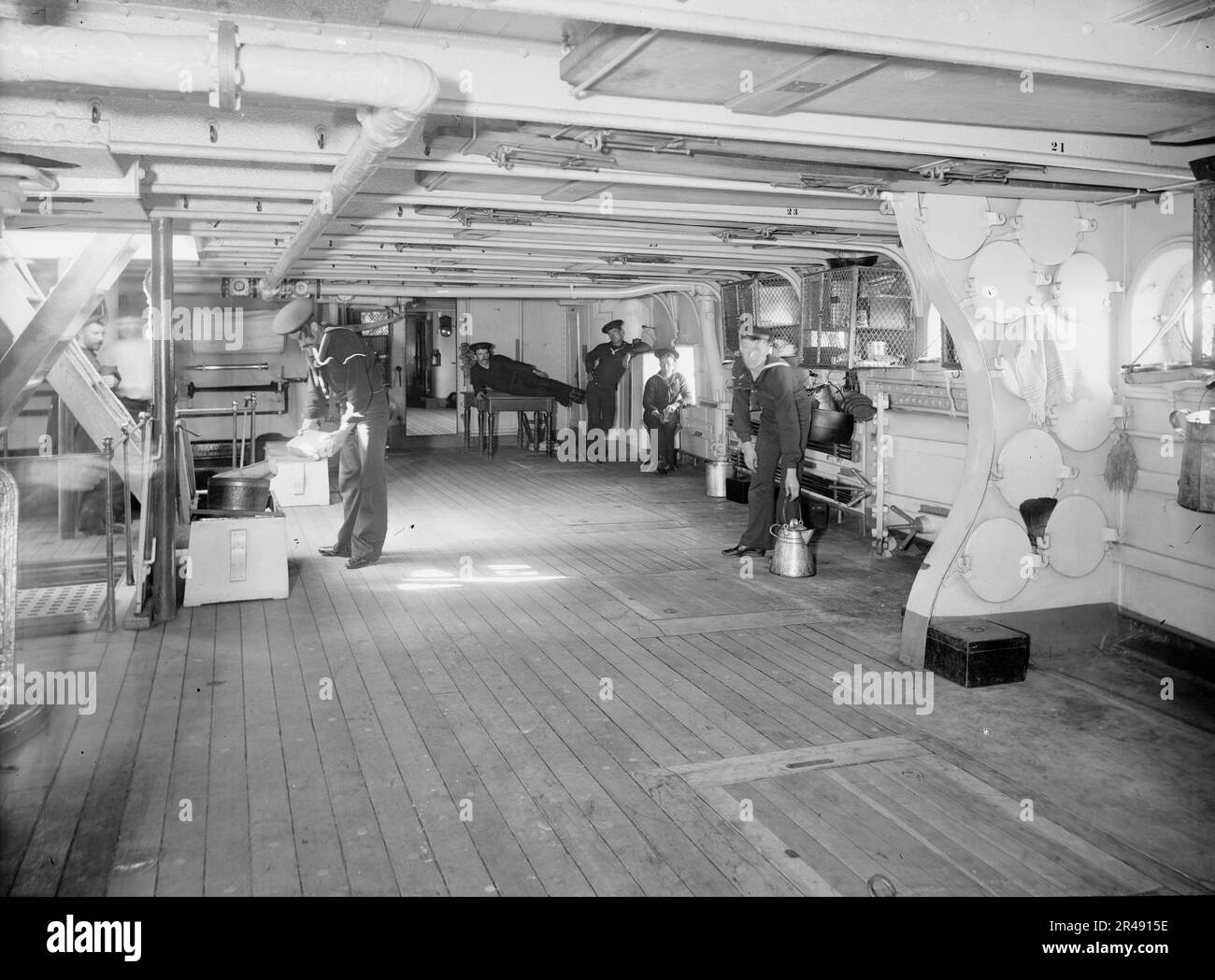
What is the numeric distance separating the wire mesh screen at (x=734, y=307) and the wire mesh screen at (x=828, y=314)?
157 centimetres

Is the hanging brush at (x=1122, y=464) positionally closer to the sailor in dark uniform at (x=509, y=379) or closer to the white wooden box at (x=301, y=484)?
the white wooden box at (x=301, y=484)

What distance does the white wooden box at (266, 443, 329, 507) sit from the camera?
491 inches

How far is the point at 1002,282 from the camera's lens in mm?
6078

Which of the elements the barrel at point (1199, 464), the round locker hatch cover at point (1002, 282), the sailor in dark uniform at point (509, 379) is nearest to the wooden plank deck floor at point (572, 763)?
the barrel at point (1199, 464)

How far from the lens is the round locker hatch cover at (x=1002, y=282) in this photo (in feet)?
19.8

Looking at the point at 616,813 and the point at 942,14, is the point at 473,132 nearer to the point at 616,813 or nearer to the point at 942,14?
the point at 942,14

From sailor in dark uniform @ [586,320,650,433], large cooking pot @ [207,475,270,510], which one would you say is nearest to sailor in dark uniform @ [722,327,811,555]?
large cooking pot @ [207,475,270,510]

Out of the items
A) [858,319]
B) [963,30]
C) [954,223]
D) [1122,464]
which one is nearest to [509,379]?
[858,319]

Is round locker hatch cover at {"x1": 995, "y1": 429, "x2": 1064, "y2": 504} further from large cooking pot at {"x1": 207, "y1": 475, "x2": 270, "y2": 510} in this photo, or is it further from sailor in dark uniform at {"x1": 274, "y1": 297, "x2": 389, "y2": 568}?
large cooking pot at {"x1": 207, "y1": 475, "x2": 270, "y2": 510}

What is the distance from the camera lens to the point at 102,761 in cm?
475

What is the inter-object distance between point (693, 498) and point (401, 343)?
8.40 meters

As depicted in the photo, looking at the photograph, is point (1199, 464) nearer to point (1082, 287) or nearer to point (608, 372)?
point (1082, 287)

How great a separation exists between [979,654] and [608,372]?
1174 cm

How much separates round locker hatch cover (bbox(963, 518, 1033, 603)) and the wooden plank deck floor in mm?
607
